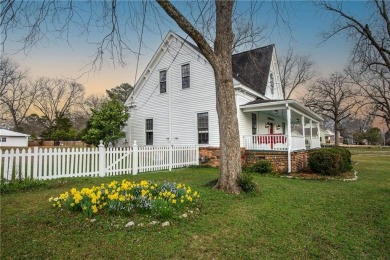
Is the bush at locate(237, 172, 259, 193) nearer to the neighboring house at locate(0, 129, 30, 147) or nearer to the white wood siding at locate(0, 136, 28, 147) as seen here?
the neighboring house at locate(0, 129, 30, 147)

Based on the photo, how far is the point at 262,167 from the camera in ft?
39.1

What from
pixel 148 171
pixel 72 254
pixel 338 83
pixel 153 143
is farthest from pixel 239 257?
pixel 338 83

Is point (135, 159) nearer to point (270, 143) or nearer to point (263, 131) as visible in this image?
point (270, 143)

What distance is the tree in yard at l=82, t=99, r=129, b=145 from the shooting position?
1750cm

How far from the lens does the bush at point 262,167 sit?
11.9 m

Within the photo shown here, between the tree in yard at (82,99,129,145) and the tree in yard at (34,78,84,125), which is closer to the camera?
the tree in yard at (82,99,129,145)

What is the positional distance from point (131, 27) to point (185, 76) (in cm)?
929

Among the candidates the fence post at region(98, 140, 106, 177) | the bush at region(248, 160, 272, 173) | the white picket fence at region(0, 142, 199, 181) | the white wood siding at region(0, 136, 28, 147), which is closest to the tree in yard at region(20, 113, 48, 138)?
the white wood siding at region(0, 136, 28, 147)

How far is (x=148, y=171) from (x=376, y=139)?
72496 mm

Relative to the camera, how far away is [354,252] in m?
3.46

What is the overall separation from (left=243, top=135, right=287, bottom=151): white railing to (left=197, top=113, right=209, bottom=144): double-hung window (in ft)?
7.14

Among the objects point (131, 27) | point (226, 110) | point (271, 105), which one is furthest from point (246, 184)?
point (271, 105)

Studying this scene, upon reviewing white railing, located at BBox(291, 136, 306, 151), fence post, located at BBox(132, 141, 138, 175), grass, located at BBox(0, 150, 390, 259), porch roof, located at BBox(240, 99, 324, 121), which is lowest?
grass, located at BBox(0, 150, 390, 259)

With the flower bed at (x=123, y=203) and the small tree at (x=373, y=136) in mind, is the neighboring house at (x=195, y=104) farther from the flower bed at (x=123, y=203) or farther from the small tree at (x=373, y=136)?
the small tree at (x=373, y=136)
